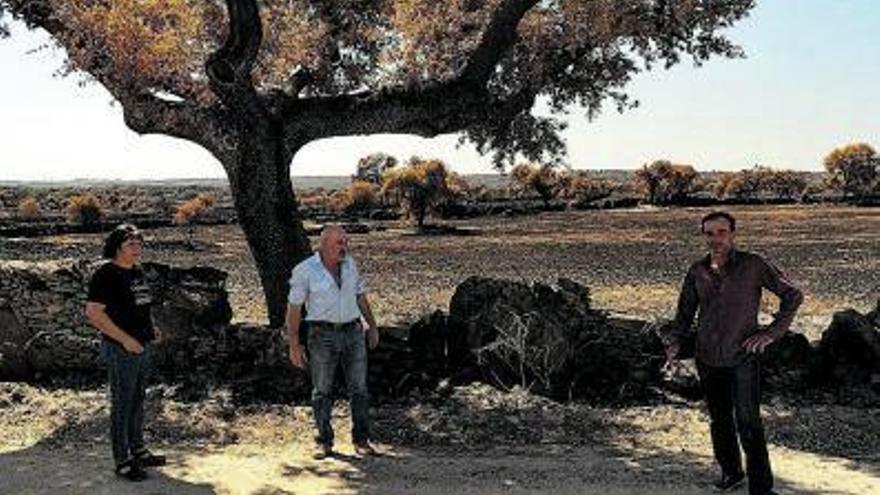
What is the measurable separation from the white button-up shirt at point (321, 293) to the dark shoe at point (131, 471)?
2.00 m

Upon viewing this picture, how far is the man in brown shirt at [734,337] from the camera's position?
862cm

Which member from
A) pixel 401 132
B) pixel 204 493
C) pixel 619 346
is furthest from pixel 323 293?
pixel 401 132

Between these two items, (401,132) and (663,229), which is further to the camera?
(663,229)

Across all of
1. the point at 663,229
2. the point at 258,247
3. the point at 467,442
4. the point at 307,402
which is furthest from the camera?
the point at 663,229

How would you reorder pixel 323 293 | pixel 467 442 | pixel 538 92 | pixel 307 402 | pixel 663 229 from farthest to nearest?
1. pixel 663 229
2. pixel 538 92
3. pixel 307 402
4. pixel 467 442
5. pixel 323 293

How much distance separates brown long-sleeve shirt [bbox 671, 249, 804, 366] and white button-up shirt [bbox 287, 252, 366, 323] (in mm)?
3363

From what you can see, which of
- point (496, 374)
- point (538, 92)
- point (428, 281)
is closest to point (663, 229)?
point (428, 281)

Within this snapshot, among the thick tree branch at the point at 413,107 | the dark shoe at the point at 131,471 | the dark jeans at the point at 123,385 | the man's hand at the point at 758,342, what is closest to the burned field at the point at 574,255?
the thick tree branch at the point at 413,107

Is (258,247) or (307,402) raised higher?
(258,247)

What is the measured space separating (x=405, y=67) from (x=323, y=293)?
6706 millimetres

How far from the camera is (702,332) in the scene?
352 inches

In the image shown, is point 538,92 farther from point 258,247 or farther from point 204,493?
point 204,493

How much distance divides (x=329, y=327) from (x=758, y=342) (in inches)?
157

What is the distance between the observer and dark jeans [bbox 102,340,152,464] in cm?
964
